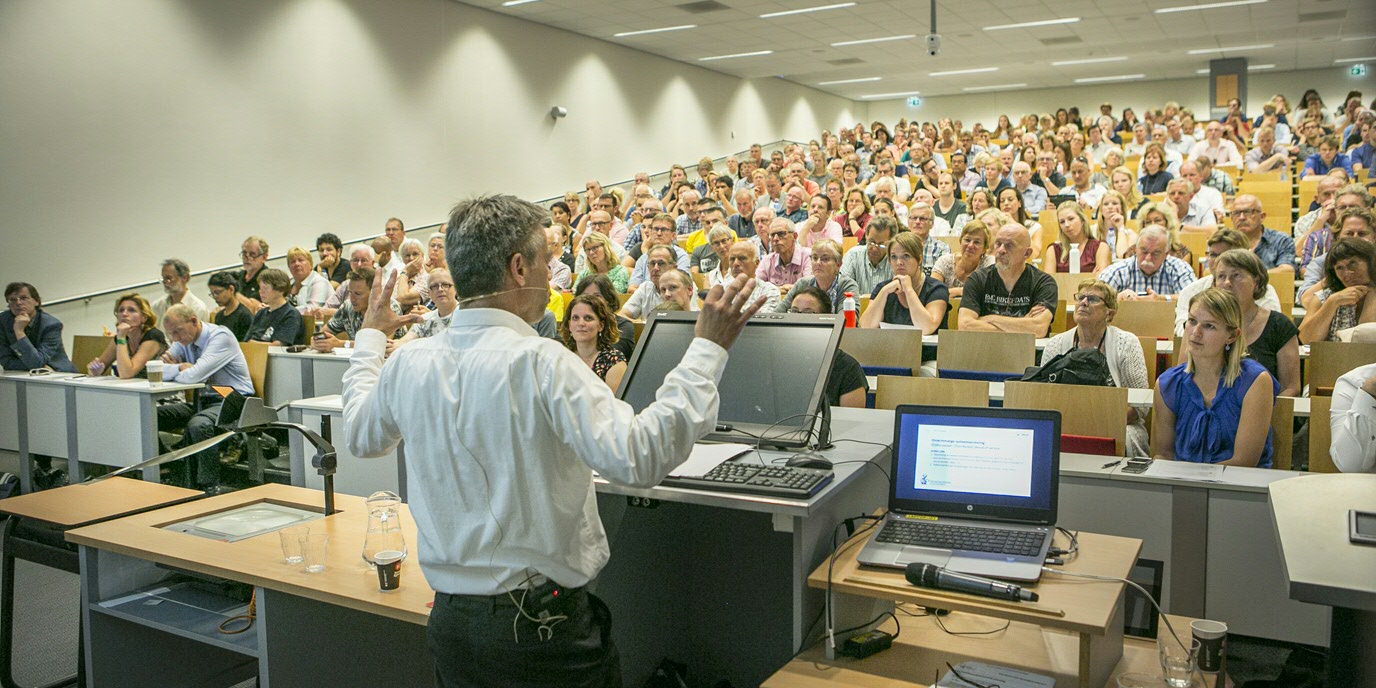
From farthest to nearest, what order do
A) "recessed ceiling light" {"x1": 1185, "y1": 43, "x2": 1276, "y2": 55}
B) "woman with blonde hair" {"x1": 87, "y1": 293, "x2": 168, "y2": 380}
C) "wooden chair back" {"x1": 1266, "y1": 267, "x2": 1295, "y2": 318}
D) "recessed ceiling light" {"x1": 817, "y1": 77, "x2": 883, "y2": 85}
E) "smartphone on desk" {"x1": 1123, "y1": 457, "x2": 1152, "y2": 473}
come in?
"recessed ceiling light" {"x1": 817, "y1": 77, "x2": 883, "y2": 85}
"recessed ceiling light" {"x1": 1185, "y1": 43, "x2": 1276, "y2": 55}
"woman with blonde hair" {"x1": 87, "y1": 293, "x2": 168, "y2": 380}
"wooden chair back" {"x1": 1266, "y1": 267, "x2": 1295, "y2": 318}
"smartphone on desk" {"x1": 1123, "y1": 457, "x2": 1152, "y2": 473}

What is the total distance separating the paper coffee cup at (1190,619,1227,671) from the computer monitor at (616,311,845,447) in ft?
2.75

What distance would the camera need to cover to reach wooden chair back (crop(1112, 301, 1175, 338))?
5.08 m

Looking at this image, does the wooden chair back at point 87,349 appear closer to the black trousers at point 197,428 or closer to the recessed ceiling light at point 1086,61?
the black trousers at point 197,428

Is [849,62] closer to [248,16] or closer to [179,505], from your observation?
[248,16]

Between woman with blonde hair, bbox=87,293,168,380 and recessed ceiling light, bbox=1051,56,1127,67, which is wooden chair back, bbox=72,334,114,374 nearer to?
woman with blonde hair, bbox=87,293,168,380

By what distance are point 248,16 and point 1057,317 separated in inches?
302

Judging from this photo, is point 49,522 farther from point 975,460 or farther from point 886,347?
point 886,347

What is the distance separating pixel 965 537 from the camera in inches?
77.5

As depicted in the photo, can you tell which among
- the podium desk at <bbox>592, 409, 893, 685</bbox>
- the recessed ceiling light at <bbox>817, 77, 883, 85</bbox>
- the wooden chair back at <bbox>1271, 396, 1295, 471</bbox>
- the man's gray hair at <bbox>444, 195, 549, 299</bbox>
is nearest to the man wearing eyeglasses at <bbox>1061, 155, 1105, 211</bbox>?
the wooden chair back at <bbox>1271, 396, 1295, 471</bbox>

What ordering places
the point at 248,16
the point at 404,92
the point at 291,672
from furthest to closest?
the point at 404,92 → the point at 248,16 → the point at 291,672

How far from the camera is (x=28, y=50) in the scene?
745 centimetres

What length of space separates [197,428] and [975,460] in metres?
4.47

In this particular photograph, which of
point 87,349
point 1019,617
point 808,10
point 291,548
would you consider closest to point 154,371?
point 87,349

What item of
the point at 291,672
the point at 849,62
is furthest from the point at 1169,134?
the point at 291,672
